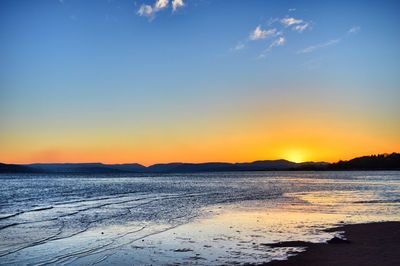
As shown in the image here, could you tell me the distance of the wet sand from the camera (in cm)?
1393

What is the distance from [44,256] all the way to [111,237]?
16.3 ft

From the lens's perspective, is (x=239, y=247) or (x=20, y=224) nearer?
(x=239, y=247)

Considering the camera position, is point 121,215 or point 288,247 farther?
point 121,215

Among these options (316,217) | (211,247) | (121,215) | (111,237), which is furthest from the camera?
(121,215)

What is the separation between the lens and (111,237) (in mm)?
20672

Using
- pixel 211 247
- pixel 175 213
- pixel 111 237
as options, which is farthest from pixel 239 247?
pixel 175 213

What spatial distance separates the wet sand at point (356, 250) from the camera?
45.7ft

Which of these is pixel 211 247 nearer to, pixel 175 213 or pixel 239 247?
pixel 239 247

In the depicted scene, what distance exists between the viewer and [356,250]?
16.0m

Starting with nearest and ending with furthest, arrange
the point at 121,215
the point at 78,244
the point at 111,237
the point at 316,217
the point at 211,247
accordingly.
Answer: the point at 211,247
the point at 78,244
the point at 111,237
the point at 316,217
the point at 121,215

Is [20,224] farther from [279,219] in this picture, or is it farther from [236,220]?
[279,219]

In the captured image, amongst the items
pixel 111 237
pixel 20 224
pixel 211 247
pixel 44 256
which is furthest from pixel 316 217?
pixel 20 224

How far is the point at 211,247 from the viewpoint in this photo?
17.3 meters

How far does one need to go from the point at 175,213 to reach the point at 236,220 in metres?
7.24
